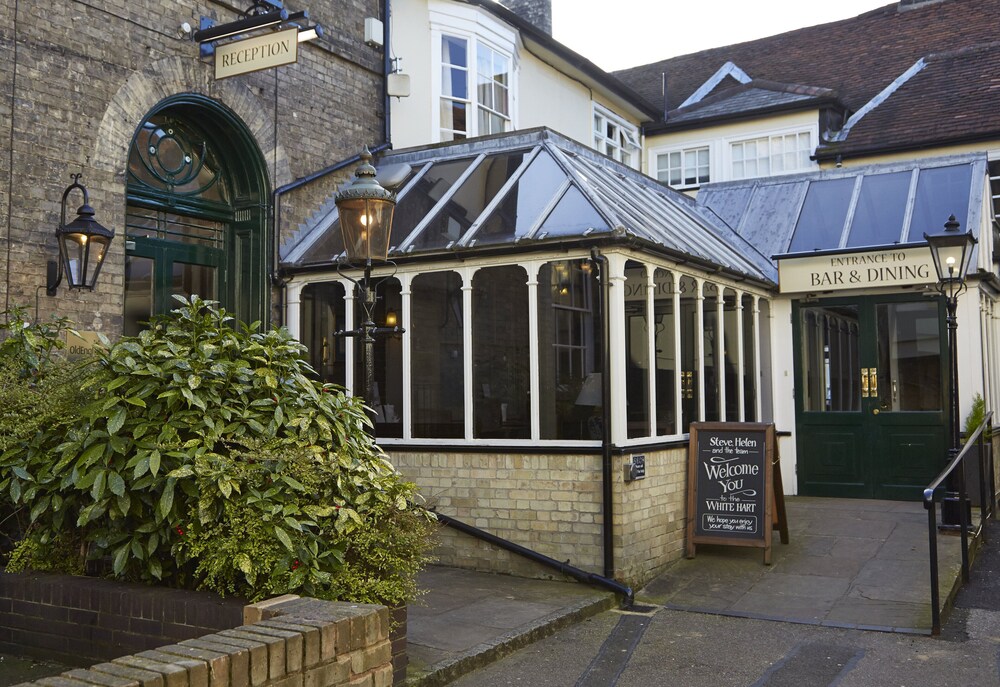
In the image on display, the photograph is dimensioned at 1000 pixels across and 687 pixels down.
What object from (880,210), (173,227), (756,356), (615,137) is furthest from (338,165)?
(615,137)

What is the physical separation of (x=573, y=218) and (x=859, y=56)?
15185mm

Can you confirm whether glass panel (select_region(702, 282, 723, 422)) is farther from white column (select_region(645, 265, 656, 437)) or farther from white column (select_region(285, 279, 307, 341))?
white column (select_region(285, 279, 307, 341))

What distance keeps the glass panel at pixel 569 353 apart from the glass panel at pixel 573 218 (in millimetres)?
310

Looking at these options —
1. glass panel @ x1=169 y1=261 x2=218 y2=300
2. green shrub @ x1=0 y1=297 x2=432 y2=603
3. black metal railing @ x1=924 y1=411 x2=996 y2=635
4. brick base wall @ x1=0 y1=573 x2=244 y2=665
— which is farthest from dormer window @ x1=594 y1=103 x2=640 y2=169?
brick base wall @ x1=0 y1=573 x2=244 y2=665

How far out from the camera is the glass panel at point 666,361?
29.6 ft

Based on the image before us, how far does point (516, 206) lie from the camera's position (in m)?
9.03

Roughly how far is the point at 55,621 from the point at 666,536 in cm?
529

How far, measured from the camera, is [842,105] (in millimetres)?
18656

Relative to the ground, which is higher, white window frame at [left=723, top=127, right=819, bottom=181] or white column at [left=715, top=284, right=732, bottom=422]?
white window frame at [left=723, top=127, right=819, bottom=181]

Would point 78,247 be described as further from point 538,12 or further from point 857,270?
point 538,12

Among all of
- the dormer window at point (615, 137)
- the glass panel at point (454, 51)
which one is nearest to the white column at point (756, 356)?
the glass panel at point (454, 51)

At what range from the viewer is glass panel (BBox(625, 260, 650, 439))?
859 centimetres

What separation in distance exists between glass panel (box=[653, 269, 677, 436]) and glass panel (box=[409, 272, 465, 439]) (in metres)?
1.86

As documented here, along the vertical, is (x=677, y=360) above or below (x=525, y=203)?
below
